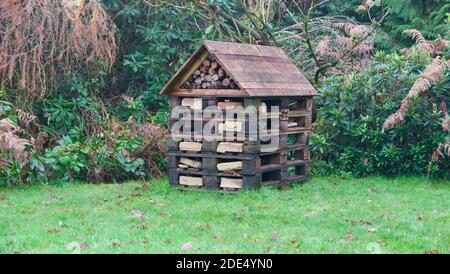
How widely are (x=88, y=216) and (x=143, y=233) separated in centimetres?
115

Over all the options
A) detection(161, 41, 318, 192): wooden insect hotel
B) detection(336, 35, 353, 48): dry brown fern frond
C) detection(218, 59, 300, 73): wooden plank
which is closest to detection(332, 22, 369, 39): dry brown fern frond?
detection(336, 35, 353, 48): dry brown fern frond

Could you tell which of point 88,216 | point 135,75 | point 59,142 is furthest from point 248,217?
point 135,75

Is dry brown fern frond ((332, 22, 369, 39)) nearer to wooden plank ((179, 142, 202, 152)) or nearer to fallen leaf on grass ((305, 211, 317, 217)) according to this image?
wooden plank ((179, 142, 202, 152))

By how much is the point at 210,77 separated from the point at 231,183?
56.2 inches

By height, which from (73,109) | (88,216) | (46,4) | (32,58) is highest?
(46,4)

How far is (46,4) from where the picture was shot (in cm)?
1060

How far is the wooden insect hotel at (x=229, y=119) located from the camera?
28.1 ft

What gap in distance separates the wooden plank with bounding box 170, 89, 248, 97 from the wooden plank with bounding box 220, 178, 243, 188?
3.66 ft

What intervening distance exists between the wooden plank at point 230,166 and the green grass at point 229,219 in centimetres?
37

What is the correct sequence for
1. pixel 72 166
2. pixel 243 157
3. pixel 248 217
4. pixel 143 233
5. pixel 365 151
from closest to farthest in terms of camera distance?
pixel 143 233
pixel 248 217
pixel 243 157
pixel 72 166
pixel 365 151

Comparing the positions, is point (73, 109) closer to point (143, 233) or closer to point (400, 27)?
point (143, 233)

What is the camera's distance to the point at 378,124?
10.5m

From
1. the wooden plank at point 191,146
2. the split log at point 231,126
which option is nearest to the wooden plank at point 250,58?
the split log at point 231,126
